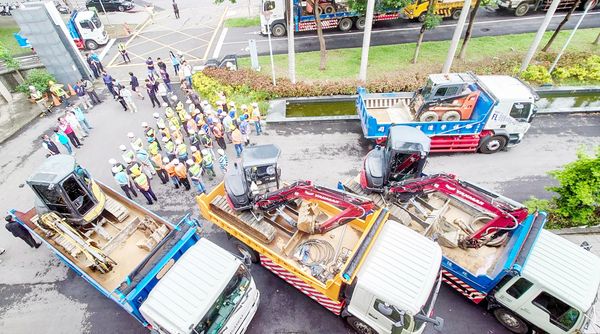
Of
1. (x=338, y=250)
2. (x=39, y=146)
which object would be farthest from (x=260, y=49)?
(x=338, y=250)

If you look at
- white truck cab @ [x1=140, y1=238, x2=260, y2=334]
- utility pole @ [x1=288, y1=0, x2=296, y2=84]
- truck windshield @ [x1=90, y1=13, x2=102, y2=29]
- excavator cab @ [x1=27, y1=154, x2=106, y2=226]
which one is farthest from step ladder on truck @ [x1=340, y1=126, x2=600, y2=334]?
truck windshield @ [x1=90, y1=13, x2=102, y2=29]

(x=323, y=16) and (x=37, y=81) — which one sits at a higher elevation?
(x=323, y=16)

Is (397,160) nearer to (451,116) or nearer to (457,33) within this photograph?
(451,116)

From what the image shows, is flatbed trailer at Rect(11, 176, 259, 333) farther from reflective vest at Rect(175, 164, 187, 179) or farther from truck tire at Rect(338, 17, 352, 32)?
truck tire at Rect(338, 17, 352, 32)

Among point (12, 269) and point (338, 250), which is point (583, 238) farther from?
point (12, 269)

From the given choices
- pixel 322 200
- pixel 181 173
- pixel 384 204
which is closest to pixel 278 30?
pixel 181 173

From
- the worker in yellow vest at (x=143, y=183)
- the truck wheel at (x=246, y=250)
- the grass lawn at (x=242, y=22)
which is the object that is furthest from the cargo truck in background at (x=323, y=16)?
the truck wheel at (x=246, y=250)

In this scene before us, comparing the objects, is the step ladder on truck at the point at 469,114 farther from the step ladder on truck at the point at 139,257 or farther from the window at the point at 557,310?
the step ladder on truck at the point at 139,257
